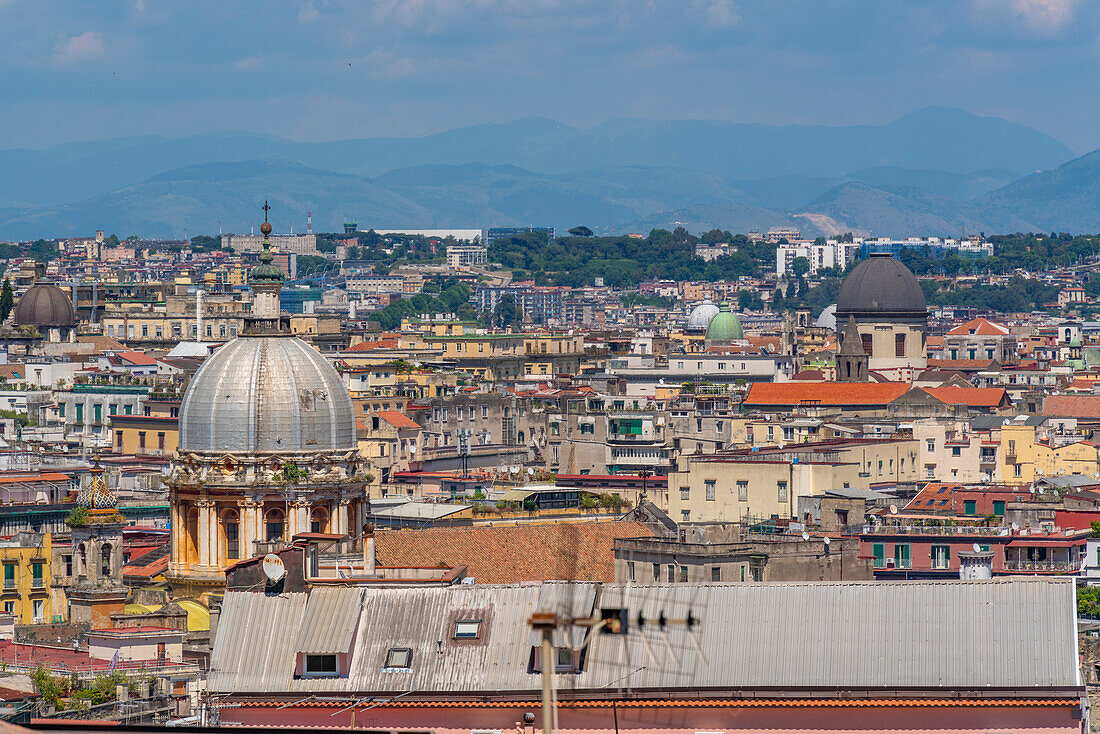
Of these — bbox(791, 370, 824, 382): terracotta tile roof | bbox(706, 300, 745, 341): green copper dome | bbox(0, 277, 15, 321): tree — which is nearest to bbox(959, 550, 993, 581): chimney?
bbox(791, 370, 824, 382): terracotta tile roof

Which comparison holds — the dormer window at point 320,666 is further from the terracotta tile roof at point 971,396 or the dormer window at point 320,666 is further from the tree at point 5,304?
the tree at point 5,304

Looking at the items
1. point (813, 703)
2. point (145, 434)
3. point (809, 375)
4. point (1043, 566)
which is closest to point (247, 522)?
point (1043, 566)

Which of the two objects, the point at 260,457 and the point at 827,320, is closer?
the point at 260,457

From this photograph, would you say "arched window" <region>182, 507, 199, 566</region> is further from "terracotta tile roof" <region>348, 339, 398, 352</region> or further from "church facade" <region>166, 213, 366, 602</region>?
"terracotta tile roof" <region>348, 339, 398, 352</region>

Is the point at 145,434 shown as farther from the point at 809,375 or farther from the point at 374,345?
the point at 374,345

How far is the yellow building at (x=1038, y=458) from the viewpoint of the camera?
83.1 metres

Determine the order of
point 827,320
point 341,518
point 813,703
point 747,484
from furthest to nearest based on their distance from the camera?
point 827,320 → point 747,484 → point 341,518 → point 813,703

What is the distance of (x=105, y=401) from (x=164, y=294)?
83703 millimetres

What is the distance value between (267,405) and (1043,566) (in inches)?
591

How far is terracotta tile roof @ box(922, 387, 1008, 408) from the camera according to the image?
106 meters

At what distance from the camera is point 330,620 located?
93.5 feet

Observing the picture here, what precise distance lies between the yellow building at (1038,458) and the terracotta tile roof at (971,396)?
60.4 ft

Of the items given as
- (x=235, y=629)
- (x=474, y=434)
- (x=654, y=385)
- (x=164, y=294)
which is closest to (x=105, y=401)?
(x=474, y=434)

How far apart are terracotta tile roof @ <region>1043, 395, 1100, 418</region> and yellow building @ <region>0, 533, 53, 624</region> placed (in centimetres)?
5578
